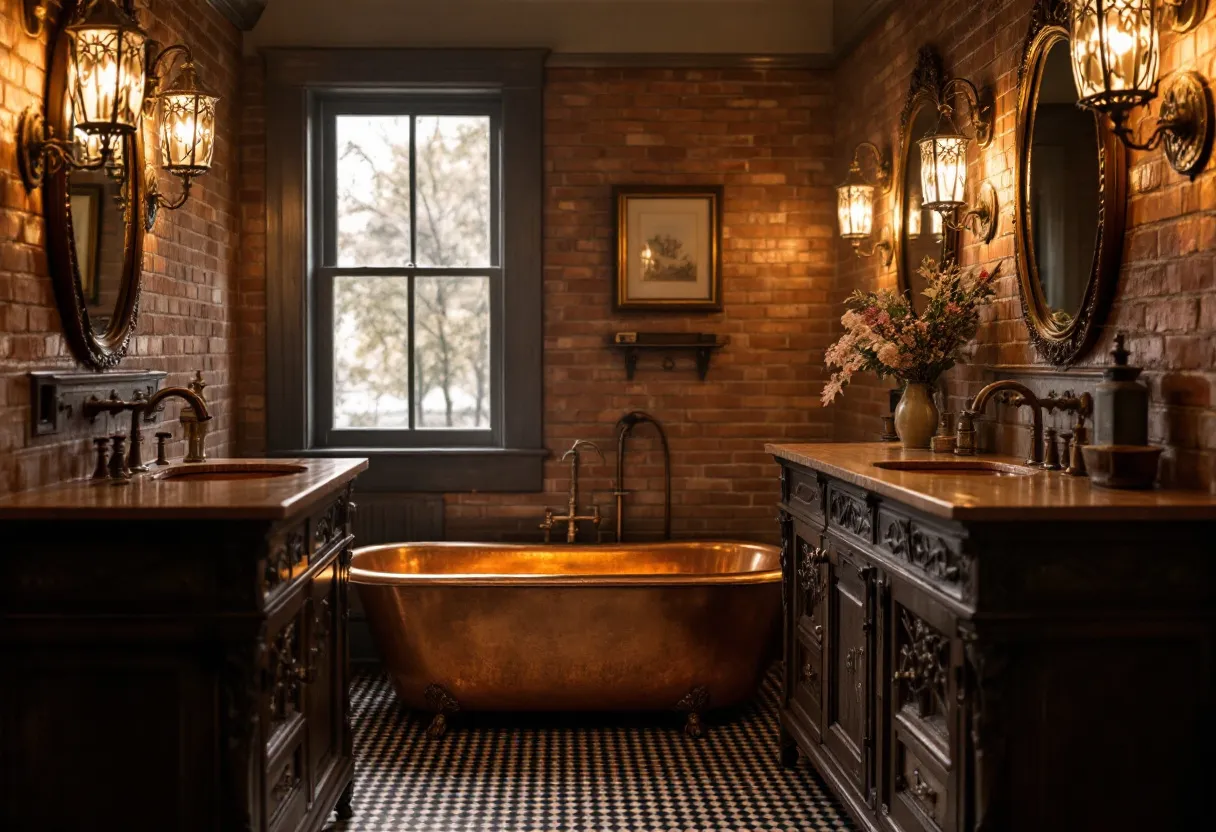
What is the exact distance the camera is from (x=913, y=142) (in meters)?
4.54

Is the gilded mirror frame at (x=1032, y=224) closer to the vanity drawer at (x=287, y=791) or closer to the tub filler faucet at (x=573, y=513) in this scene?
the vanity drawer at (x=287, y=791)

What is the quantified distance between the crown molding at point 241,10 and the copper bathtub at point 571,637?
103 inches

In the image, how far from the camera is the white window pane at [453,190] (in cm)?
575

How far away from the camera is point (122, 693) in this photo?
2.55 m

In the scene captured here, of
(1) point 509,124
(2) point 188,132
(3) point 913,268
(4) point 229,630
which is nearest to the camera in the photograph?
(4) point 229,630

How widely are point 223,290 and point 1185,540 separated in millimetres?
4206

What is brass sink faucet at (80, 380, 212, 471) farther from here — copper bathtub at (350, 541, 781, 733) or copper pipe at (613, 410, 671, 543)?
copper pipe at (613, 410, 671, 543)

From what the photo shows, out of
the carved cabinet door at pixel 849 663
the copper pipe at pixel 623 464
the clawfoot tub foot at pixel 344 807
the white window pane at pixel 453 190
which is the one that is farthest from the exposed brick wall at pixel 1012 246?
the clawfoot tub foot at pixel 344 807

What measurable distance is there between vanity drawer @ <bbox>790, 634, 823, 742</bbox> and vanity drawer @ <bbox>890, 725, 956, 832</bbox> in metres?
0.76

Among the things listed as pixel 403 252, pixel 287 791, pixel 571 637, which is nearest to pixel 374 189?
pixel 403 252

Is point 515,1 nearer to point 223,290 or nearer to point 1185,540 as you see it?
point 223,290

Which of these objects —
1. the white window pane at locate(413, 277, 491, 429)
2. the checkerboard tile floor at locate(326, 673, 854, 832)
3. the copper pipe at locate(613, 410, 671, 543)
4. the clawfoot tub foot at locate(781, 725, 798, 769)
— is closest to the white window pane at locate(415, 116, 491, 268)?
the white window pane at locate(413, 277, 491, 429)

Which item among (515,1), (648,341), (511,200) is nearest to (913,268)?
(648,341)

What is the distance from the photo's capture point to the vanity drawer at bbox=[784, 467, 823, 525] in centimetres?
378
